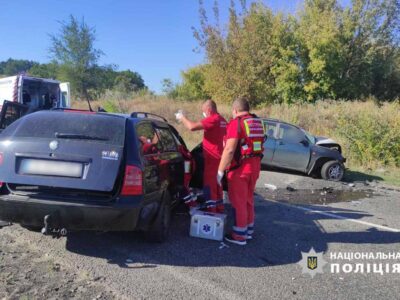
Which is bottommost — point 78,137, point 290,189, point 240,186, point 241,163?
point 290,189

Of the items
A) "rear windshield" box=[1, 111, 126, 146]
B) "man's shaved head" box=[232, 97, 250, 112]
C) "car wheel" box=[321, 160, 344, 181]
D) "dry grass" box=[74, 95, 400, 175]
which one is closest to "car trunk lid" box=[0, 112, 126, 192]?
"rear windshield" box=[1, 111, 126, 146]

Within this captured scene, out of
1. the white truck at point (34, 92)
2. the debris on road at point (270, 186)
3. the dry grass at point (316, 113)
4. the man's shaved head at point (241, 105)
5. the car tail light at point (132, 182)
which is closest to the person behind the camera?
the car tail light at point (132, 182)

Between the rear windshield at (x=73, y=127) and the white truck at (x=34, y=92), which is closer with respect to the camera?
the rear windshield at (x=73, y=127)

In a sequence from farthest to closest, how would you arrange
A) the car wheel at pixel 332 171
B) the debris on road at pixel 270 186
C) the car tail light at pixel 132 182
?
the car wheel at pixel 332 171 → the debris on road at pixel 270 186 → the car tail light at pixel 132 182

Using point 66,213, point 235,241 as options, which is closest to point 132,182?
point 66,213

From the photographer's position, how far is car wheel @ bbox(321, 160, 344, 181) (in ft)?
36.5

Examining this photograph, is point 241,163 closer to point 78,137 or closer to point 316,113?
point 78,137

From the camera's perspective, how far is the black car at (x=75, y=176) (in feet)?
12.8

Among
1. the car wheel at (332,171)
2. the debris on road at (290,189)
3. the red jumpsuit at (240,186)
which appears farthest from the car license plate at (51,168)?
the car wheel at (332,171)

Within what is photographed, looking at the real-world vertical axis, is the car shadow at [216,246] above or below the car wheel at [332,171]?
below

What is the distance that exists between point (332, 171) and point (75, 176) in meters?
8.77

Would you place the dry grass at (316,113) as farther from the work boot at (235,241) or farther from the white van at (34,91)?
the work boot at (235,241)

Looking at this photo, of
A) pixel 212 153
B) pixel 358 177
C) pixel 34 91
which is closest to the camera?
pixel 212 153

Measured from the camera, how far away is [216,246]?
4.93m
